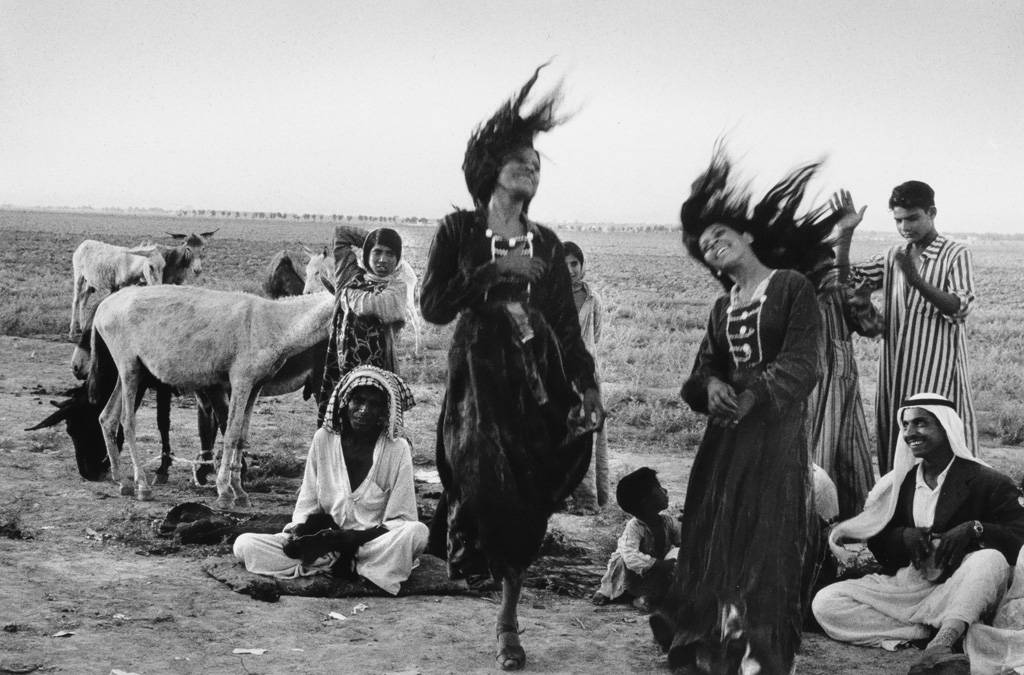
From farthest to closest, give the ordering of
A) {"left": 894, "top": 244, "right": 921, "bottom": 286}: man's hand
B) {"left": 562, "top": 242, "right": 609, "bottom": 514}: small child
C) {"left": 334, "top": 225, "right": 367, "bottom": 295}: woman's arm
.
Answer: {"left": 562, "top": 242, "right": 609, "bottom": 514}: small child, {"left": 334, "top": 225, "right": 367, "bottom": 295}: woman's arm, {"left": 894, "top": 244, "right": 921, "bottom": 286}: man's hand

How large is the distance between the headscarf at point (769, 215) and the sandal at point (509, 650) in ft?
6.35

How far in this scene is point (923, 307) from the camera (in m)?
6.27

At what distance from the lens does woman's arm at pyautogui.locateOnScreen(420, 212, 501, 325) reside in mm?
4547

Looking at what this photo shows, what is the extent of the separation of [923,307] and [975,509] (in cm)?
163

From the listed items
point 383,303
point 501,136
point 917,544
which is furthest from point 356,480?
point 917,544

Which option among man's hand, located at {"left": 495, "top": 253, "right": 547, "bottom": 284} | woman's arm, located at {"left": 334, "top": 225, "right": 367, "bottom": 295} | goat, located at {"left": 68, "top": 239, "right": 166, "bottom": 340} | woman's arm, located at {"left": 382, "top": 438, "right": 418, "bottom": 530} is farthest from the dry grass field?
woman's arm, located at {"left": 334, "top": 225, "right": 367, "bottom": 295}

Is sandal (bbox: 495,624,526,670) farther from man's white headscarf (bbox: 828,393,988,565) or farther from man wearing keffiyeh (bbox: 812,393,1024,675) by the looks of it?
Result: man's white headscarf (bbox: 828,393,988,565)

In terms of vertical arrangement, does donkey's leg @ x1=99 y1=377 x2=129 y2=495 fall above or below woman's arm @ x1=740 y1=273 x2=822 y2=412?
below

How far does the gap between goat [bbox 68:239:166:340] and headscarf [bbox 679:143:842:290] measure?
900cm

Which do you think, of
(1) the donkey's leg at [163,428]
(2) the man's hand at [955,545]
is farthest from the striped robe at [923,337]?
(1) the donkey's leg at [163,428]

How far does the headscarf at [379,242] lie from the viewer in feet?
22.8

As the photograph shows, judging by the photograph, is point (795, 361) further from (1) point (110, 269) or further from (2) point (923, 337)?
(1) point (110, 269)

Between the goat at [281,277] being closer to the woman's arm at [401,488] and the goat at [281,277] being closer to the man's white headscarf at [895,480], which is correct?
the woman's arm at [401,488]

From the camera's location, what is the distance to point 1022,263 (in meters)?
39.6
